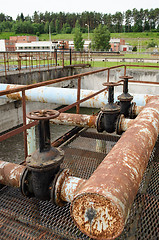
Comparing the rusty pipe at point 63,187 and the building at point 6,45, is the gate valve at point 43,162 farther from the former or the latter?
the building at point 6,45

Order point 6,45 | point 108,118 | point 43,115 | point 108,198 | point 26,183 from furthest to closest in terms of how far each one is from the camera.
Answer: point 6,45, point 108,118, point 26,183, point 43,115, point 108,198

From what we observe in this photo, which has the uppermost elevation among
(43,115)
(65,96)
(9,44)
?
(9,44)

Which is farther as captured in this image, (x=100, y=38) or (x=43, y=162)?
(x=100, y=38)

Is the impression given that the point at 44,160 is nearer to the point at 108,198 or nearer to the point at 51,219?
the point at 51,219

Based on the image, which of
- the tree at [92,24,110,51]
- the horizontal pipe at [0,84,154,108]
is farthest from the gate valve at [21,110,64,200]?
the tree at [92,24,110,51]

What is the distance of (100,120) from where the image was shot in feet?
11.9

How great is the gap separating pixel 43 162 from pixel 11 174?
17.9 inches

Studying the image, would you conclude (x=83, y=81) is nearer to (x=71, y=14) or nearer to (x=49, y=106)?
(x=49, y=106)

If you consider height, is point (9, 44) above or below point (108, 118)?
above

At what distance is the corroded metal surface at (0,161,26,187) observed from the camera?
7.20 feet

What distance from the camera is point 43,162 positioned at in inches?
77.7

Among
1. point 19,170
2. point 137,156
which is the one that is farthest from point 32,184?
point 137,156

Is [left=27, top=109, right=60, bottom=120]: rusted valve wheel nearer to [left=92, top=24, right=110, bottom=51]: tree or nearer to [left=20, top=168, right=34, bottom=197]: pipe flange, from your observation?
[left=20, top=168, right=34, bottom=197]: pipe flange

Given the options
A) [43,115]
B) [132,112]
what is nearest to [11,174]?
[43,115]
